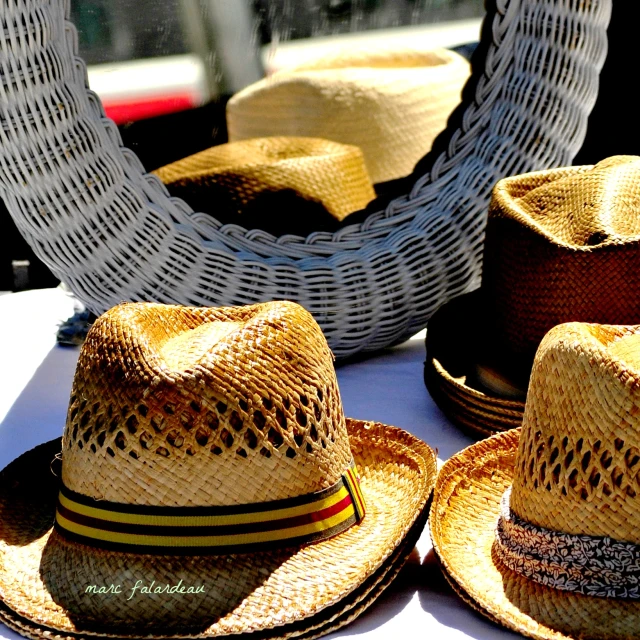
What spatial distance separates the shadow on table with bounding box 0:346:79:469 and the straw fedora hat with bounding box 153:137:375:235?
35 cm

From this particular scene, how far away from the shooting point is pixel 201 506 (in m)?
0.88

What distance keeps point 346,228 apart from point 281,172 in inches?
5.6

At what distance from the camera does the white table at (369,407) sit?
89cm

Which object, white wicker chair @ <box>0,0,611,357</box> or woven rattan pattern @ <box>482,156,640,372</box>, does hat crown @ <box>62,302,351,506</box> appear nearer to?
woven rattan pattern @ <box>482,156,640,372</box>

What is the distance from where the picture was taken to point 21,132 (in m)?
1.31

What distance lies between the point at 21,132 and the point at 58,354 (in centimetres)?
49

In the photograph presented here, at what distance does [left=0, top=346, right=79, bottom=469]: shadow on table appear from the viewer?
1317mm

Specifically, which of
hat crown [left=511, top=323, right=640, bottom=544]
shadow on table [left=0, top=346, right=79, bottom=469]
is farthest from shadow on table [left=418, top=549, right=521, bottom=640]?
shadow on table [left=0, top=346, right=79, bottom=469]

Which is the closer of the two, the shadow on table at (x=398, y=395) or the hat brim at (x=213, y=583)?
the hat brim at (x=213, y=583)

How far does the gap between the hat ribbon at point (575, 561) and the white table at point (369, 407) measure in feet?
0.21

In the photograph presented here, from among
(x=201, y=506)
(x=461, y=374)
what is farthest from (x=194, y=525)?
(x=461, y=374)

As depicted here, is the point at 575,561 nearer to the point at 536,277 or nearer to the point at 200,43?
the point at 536,277

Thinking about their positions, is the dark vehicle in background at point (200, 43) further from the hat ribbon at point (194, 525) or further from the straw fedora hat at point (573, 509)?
the straw fedora hat at point (573, 509)

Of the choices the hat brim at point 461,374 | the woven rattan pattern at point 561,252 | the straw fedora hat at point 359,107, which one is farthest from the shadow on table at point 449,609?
the straw fedora hat at point 359,107
